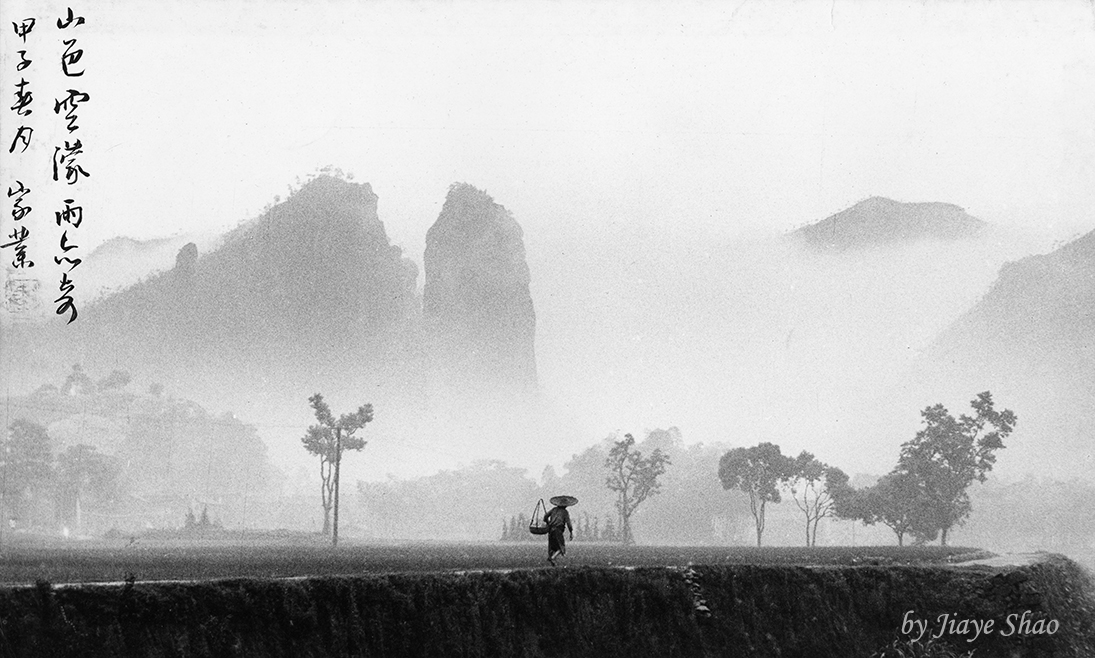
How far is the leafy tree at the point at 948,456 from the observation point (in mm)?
35125

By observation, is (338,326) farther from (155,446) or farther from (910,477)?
(910,477)

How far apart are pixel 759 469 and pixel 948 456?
20.6 ft

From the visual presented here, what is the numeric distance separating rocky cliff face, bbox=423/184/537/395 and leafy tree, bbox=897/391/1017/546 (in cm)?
1338

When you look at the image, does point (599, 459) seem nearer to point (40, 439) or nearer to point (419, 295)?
point (419, 295)

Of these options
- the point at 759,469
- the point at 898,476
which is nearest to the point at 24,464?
the point at 759,469

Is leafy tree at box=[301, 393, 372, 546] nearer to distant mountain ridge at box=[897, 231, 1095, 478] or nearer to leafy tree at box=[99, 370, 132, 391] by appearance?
leafy tree at box=[99, 370, 132, 391]

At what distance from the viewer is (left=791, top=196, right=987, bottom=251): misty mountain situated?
118 ft

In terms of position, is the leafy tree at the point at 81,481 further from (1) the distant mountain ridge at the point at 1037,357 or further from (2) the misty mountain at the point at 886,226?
(1) the distant mountain ridge at the point at 1037,357

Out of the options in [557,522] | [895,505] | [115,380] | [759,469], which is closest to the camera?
[557,522]

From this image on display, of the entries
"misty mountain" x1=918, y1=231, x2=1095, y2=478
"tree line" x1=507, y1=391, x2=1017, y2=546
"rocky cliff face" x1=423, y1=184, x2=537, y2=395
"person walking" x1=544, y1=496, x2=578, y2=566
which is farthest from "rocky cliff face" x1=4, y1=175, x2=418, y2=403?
"person walking" x1=544, y1=496, x2=578, y2=566

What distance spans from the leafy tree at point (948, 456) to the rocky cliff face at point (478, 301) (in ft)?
43.9

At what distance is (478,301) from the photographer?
131ft

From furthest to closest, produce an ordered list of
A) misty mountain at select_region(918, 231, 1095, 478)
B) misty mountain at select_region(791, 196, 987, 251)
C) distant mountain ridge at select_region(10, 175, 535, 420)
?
misty mountain at select_region(918, 231, 1095, 478) < distant mountain ridge at select_region(10, 175, 535, 420) < misty mountain at select_region(791, 196, 987, 251)

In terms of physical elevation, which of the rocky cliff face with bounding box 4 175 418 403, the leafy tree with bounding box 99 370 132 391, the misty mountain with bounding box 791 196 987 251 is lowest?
the leafy tree with bounding box 99 370 132 391
